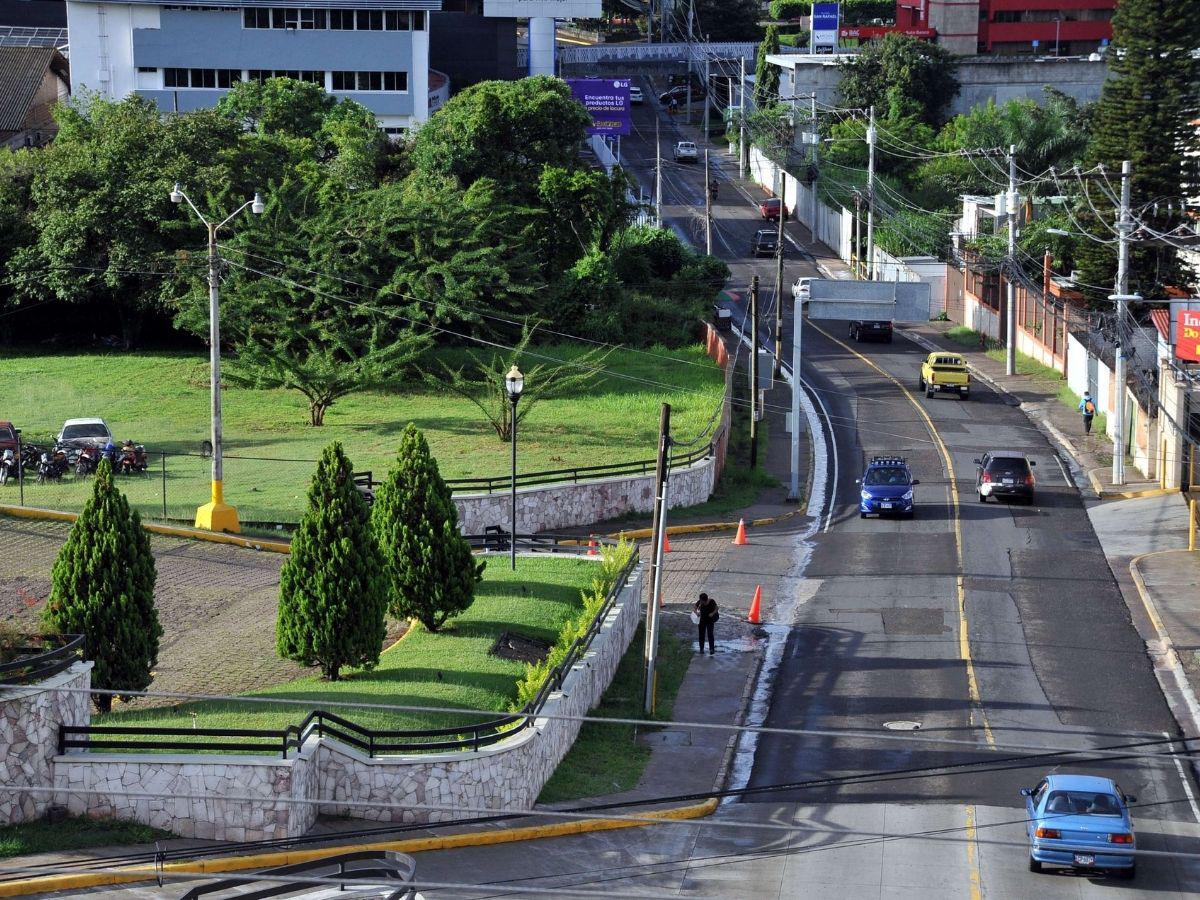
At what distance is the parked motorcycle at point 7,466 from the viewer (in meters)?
44.7

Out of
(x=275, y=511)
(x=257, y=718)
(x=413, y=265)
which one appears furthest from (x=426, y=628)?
(x=413, y=265)

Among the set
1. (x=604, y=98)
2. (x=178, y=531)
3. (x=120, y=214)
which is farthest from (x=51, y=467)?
(x=604, y=98)

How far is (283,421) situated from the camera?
55.4 metres

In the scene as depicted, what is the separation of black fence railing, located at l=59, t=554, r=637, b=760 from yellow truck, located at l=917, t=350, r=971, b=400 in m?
39.7

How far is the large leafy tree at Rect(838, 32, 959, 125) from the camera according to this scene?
116 meters

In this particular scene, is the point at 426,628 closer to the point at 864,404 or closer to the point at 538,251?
the point at 864,404

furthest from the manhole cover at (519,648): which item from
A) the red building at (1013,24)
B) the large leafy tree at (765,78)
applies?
the red building at (1013,24)

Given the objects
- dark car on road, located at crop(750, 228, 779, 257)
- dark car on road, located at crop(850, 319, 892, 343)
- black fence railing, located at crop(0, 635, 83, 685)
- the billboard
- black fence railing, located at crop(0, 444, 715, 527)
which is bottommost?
black fence railing, located at crop(0, 444, 715, 527)

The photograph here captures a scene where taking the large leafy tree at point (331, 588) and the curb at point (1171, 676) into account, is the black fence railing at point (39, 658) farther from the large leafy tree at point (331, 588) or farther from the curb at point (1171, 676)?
the curb at point (1171, 676)

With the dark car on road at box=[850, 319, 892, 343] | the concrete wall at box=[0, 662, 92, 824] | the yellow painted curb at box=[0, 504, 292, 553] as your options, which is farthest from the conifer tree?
the dark car on road at box=[850, 319, 892, 343]

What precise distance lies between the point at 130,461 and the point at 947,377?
102ft

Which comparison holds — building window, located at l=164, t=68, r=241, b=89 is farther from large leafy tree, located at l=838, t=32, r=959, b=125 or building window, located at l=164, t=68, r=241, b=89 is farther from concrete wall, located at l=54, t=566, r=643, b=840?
concrete wall, located at l=54, t=566, r=643, b=840

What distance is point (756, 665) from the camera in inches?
1415

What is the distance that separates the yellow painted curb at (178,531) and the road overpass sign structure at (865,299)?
66.6 ft
